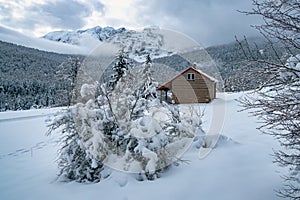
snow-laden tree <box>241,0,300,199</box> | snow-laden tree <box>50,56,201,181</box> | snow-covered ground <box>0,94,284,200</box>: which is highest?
snow-laden tree <box>241,0,300,199</box>

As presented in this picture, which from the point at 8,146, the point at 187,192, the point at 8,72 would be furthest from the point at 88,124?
the point at 8,72

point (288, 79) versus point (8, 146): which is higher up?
point (288, 79)

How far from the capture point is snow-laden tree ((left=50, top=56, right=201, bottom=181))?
5664 mm

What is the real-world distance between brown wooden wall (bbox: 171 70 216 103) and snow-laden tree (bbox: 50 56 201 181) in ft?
58.1

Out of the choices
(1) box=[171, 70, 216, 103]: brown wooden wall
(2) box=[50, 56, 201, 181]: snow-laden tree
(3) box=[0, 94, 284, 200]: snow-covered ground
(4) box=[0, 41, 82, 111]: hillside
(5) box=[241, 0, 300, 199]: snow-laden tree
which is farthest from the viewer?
(4) box=[0, 41, 82, 111]: hillside

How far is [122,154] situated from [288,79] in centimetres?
387

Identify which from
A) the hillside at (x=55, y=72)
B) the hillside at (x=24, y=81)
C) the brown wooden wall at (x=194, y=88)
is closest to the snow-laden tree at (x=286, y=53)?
the hillside at (x=55, y=72)

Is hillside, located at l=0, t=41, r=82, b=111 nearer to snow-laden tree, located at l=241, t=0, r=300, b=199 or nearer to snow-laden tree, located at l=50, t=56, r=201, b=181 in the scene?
snow-laden tree, located at l=50, t=56, r=201, b=181

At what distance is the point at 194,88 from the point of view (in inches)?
989

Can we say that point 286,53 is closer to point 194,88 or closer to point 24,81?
point 194,88

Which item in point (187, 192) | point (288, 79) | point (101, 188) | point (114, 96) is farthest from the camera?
point (114, 96)

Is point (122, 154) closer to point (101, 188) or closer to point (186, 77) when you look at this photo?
point (101, 188)

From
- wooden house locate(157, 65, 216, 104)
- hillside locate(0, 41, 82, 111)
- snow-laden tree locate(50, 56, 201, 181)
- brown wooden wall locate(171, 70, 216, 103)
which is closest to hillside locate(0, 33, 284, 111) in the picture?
hillside locate(0, 41, 82, 111)

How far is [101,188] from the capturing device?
204 inches
